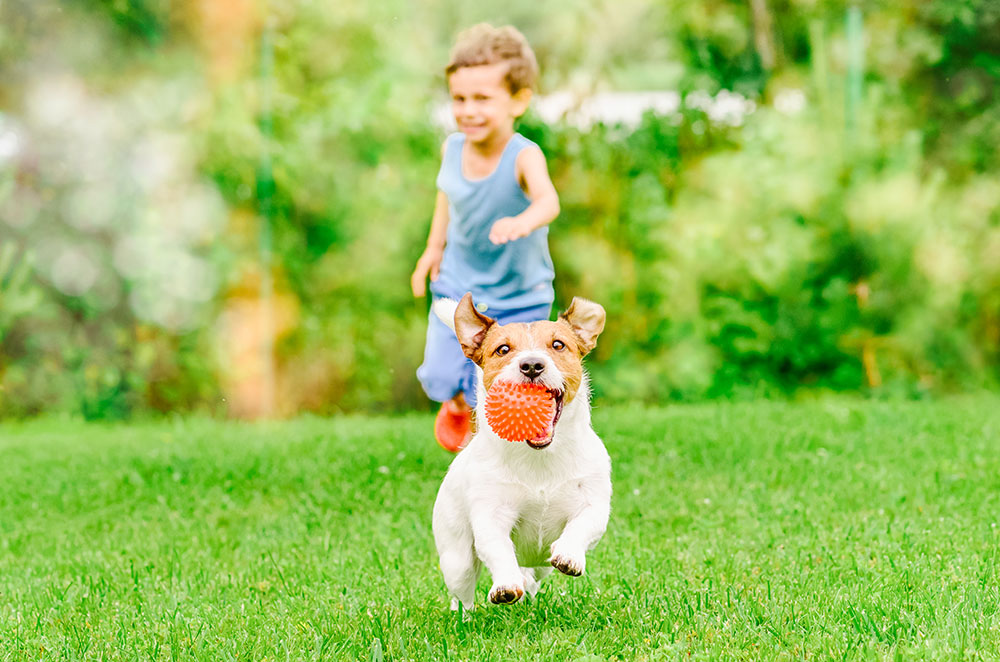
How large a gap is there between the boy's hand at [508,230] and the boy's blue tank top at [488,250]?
1080 millimetres

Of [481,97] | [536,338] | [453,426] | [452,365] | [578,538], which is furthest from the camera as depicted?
[453,426]

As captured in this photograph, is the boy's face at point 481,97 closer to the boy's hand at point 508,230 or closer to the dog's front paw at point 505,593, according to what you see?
the boy's hand at point 508,230

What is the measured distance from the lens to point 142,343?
327 inches

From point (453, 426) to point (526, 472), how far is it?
1.97 metres

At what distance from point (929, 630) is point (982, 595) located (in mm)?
428

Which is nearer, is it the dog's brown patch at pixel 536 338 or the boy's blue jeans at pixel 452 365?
the dog's brown patch at pixel 536 338

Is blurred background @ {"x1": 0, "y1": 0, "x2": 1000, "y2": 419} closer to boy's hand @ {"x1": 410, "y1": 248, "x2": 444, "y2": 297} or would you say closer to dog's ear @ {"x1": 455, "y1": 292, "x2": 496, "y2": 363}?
boy's hand @ {"x1": 410, "y1": 248, "x2": 444, "y2": 297}

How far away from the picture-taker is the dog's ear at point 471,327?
9.83 feet

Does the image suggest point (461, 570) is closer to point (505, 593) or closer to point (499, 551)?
point (499, 551)

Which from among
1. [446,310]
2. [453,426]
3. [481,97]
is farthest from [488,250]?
[446,310]

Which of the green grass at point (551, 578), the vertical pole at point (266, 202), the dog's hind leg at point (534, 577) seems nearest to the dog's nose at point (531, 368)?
the green grass at point (551, 578)

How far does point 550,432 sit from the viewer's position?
2707mm

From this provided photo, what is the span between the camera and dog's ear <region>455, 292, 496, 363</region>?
300 cm

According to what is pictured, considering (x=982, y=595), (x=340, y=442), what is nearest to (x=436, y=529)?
(x=982, y=595)
